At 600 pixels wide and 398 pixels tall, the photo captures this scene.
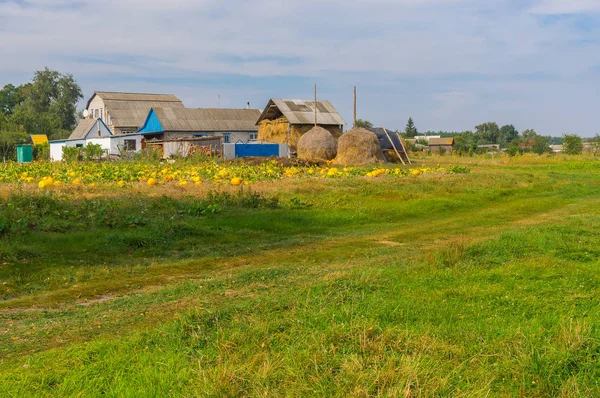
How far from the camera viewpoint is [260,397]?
411cm

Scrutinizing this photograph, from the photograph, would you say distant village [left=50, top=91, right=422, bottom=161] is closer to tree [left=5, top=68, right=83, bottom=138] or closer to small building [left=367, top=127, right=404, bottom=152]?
small building [left=367, top=127, right=404, bottom=152]

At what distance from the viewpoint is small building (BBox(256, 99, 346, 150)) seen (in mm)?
41562

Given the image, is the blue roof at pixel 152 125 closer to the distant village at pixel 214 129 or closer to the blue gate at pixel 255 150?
the distant village at pixel 214 129

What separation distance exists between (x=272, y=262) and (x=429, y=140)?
7226cm

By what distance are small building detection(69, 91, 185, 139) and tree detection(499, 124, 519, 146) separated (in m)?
56.8

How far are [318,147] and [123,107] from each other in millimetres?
29888

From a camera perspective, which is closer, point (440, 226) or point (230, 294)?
point (230, 294)

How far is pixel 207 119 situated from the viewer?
48.9 meters

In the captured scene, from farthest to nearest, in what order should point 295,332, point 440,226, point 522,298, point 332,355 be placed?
point 440,226
point 522,298
point 295,332
point 332,355

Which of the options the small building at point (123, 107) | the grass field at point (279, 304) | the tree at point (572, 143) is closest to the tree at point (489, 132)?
the tree at point (572, 143)

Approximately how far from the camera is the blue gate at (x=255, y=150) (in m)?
36.9

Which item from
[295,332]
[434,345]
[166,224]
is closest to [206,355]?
[295,332]

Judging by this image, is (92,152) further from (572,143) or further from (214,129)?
(572,143)

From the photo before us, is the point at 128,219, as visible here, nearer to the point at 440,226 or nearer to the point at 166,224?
the point at 166,224
